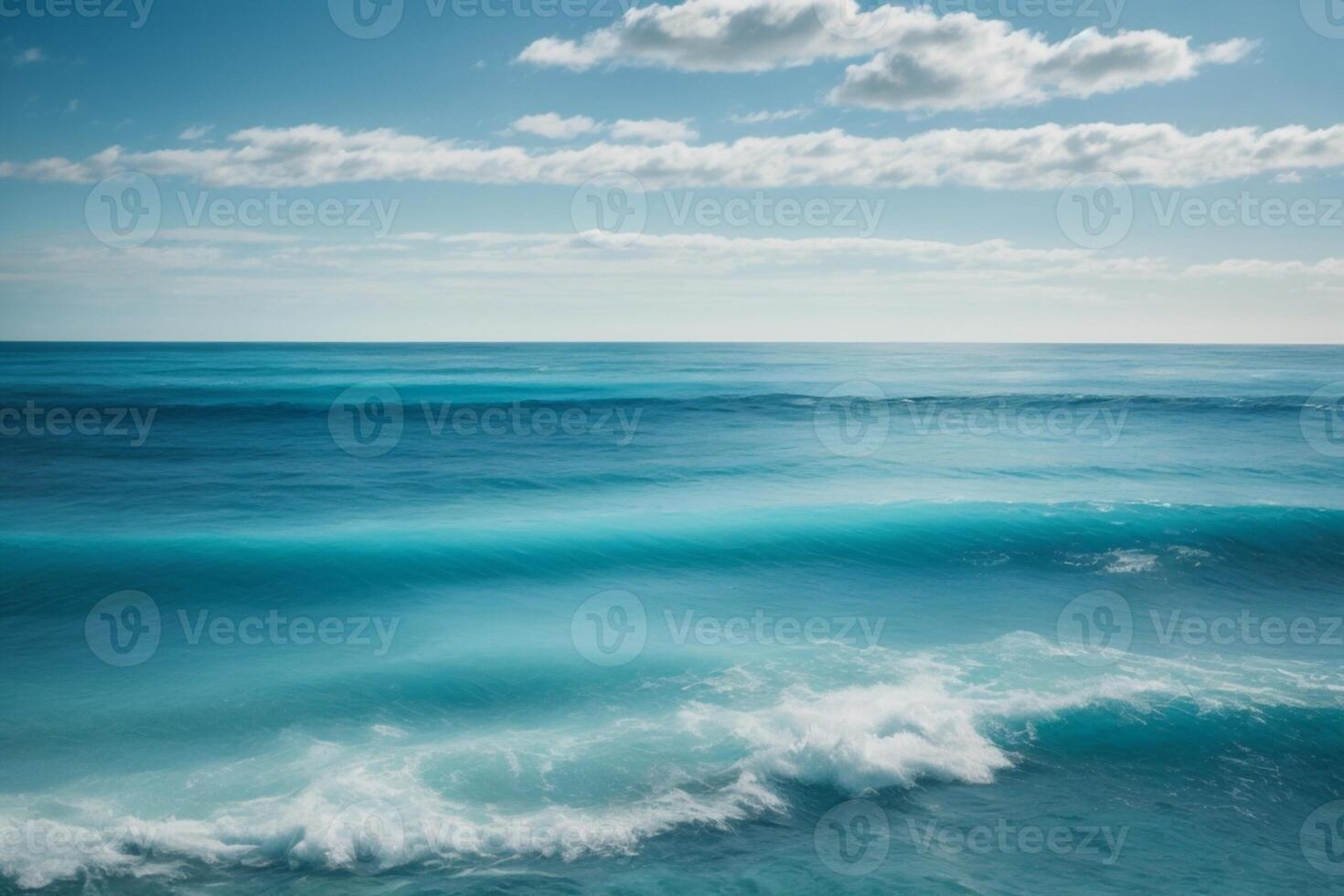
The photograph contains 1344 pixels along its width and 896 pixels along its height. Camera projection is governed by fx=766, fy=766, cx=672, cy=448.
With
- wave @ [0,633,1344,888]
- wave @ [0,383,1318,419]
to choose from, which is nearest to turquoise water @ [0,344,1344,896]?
wave @ [0,633,1344,888]

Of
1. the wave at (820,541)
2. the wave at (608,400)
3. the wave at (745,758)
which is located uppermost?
the wave at (608,400)

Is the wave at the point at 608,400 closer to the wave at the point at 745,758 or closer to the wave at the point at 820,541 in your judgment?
the wave at the point at 820,541

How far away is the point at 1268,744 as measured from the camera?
9.46 m

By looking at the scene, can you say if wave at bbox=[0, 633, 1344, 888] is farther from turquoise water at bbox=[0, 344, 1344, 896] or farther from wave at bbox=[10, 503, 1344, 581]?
wave at bbox=[10, 503, 1344, 581]

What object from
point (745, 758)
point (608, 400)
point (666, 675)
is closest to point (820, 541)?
point (666, 675)

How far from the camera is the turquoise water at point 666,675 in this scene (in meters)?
7.47

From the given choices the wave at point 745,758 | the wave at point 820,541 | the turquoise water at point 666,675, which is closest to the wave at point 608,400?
the turquoise water at point 666,675

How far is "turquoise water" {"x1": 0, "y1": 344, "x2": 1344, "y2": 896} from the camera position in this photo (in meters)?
7.47

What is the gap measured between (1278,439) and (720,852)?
37549mm

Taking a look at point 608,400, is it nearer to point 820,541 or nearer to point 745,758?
point 820,541

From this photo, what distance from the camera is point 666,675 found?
1159cm

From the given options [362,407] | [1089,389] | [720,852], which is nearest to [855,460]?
[720,852]

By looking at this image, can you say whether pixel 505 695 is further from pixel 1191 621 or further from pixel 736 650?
pixel 1191 621

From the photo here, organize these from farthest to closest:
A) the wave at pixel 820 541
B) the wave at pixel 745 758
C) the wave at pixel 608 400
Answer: the wave at pixel 608 400 → the wave at pixel 820 541 → the wave at pixel 745 758
